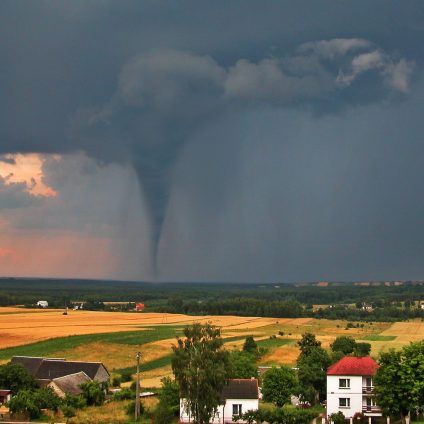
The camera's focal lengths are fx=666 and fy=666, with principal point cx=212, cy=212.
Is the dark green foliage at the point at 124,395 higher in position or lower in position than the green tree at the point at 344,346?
lower

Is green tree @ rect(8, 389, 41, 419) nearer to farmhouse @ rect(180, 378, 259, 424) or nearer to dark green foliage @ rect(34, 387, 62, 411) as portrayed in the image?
dark green foliage @ rect(34, 387, 62, 411)

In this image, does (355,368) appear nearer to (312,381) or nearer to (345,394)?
(345,394)

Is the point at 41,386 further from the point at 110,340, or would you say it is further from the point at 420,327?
the point at 420,327

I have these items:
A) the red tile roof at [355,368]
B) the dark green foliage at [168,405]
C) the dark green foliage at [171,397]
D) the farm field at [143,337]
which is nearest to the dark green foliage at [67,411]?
the dark green foliage at [168,405]

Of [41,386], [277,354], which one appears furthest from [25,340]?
[41,386]

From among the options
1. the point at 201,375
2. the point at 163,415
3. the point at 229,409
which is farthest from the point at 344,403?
the point at 201,375

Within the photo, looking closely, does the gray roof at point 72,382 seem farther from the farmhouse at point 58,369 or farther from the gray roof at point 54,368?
the gray roof at point 54,368
